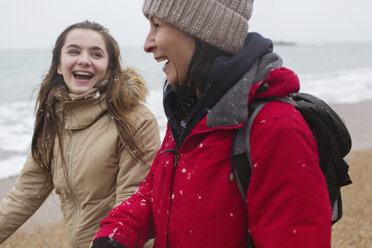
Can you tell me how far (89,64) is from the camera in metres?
2.56

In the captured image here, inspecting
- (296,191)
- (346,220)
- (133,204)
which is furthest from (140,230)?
(346,220)

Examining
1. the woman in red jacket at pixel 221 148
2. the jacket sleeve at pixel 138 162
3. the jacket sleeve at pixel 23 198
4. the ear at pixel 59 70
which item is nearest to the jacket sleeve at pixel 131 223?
the woman in red jacket at pixel 221 148

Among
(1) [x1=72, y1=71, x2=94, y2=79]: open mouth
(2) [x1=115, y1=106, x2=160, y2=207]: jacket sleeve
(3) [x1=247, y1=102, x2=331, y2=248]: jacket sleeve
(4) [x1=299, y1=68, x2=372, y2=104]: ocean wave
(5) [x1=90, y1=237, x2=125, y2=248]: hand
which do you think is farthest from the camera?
(4) [x1=299, y1=68, x2=372, y2=104]: ocean wave

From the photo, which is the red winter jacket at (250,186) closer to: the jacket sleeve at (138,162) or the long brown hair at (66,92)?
the jacket sleeve at (138,162)

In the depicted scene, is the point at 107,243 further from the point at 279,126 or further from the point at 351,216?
the point at 351,216

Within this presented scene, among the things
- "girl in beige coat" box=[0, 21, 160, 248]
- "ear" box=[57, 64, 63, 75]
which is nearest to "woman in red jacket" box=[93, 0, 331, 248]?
"girl in beige coat" box=[0, 21, 160, 248]

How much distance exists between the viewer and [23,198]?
255 cm

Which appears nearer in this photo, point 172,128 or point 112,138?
point 172,128

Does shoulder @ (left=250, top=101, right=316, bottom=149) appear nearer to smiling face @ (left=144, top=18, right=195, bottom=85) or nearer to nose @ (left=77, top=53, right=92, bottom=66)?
smiling face @ (left=144, top=18, right=195, bottom=85)

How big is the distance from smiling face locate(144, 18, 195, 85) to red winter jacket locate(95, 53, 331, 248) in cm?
24

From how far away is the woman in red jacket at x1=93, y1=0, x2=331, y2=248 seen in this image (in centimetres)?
115

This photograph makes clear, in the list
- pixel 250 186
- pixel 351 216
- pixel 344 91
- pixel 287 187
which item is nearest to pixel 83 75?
pixel 250 186

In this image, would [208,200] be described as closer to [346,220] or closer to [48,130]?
[48,130]

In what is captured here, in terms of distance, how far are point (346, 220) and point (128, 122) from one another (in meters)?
4.12
